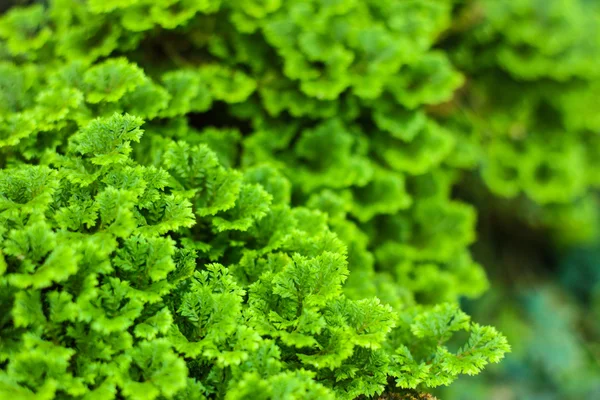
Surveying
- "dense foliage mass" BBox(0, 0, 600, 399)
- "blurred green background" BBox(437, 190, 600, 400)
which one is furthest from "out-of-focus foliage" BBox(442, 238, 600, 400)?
"dense foliage mass" BBox(0, 0, 600, 399)

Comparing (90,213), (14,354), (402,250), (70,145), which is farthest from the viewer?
(402,250)

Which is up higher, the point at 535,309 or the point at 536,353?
the point at 535,309

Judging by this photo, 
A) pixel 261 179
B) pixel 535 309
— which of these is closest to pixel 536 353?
pixel 535 309

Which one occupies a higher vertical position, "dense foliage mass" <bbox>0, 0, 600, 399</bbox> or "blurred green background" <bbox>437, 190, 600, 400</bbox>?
"blurred green background" <bbox>437, 190, 600, 400</bbox>

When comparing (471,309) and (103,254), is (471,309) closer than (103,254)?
No

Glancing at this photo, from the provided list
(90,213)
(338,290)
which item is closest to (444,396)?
(338,290)

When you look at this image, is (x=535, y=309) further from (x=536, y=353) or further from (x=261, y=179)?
(x=261, y=179)

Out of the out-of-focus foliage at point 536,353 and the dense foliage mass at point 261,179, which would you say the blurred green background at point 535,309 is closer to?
the out-of-focus foliage at point 536,353

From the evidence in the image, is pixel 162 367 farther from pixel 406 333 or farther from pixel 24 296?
pixel 406 333

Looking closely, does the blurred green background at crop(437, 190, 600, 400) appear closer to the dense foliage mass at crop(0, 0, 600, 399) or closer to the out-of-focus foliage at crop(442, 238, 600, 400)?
the out-of-focus foliage at crop(442, 238, 600, 400)
